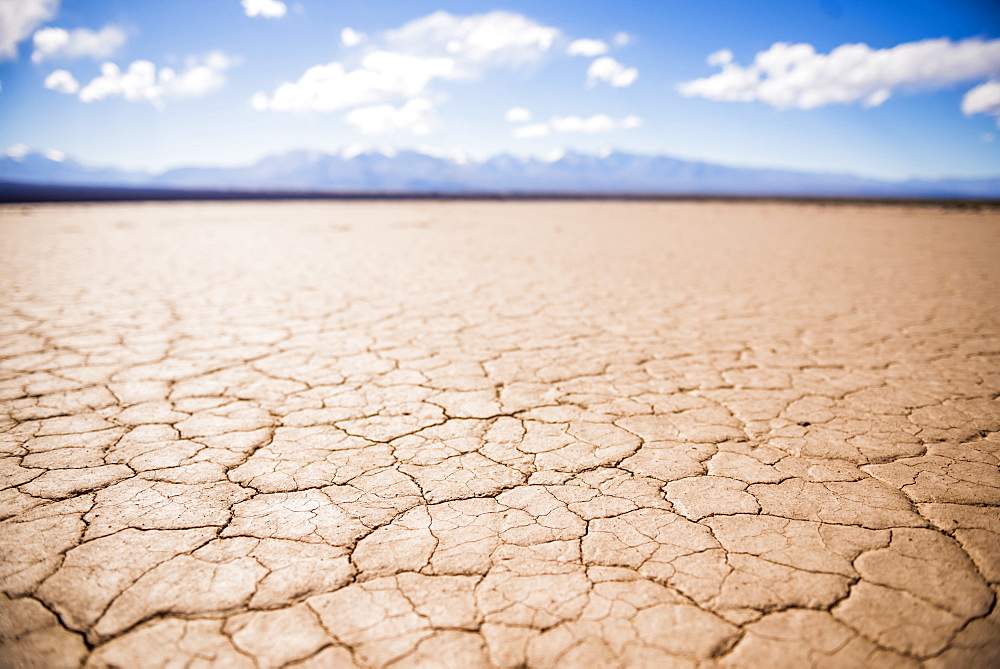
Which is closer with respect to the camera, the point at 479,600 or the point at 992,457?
the point at 479,600

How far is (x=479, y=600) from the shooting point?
1.23 metres

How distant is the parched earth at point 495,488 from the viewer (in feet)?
3.75

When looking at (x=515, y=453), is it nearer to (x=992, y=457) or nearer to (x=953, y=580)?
(x=953, y=580)

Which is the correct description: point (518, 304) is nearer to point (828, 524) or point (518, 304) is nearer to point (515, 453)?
point (515, 453)

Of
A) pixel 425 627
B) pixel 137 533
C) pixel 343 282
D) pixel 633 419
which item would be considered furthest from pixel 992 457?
pixel 343 282

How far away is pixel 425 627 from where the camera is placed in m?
1.15

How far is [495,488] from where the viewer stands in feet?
5.61

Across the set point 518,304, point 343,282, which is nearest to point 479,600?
point 518,304

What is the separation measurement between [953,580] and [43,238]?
13.0m

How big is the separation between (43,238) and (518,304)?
10197 mm

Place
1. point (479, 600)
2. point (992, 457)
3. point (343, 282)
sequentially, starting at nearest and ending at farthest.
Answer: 1. point (479, 600)
2. point (992, 457)
3. point (343, 282)

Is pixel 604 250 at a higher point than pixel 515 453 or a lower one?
higher

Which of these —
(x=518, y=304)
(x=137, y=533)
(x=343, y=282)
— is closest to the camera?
(x=137, y=533)

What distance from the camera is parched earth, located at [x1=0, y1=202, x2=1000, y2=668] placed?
1.14 meters
